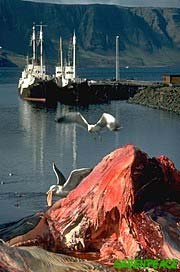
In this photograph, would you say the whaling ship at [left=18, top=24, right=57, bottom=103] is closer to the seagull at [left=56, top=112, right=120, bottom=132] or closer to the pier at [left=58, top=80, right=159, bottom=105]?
the pier at [left=58, top=80, right=159, bottom=105]

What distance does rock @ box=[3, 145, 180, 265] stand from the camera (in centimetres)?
1416

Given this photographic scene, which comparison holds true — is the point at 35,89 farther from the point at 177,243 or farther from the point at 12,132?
the point at 177,243

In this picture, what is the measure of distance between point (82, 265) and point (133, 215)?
1.44 m

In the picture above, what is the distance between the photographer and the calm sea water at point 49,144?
94.7 ft

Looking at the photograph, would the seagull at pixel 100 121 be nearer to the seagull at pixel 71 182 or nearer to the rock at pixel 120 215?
the seagull at pixel 71 182

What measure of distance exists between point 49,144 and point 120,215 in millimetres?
33630

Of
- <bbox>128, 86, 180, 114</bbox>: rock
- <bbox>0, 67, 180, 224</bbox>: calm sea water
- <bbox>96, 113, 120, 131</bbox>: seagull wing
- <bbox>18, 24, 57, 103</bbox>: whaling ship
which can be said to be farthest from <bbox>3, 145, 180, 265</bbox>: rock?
<bbox>18, 24, 57, 103</bbox>: whaling ship

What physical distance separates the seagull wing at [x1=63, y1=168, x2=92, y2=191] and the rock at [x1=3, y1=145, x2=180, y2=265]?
1.30 meters

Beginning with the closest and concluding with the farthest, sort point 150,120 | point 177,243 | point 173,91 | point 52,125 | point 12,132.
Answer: point 177,243 < point 12,132 < point 52,125 < point 150,120 < point 173,91

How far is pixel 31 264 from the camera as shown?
13016 mm

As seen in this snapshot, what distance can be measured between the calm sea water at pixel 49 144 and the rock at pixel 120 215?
28.5 ft

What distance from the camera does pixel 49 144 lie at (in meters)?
47.8

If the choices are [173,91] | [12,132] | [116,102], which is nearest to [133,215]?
[12,132]

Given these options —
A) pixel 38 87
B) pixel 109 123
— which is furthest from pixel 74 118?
pixel 38 87
